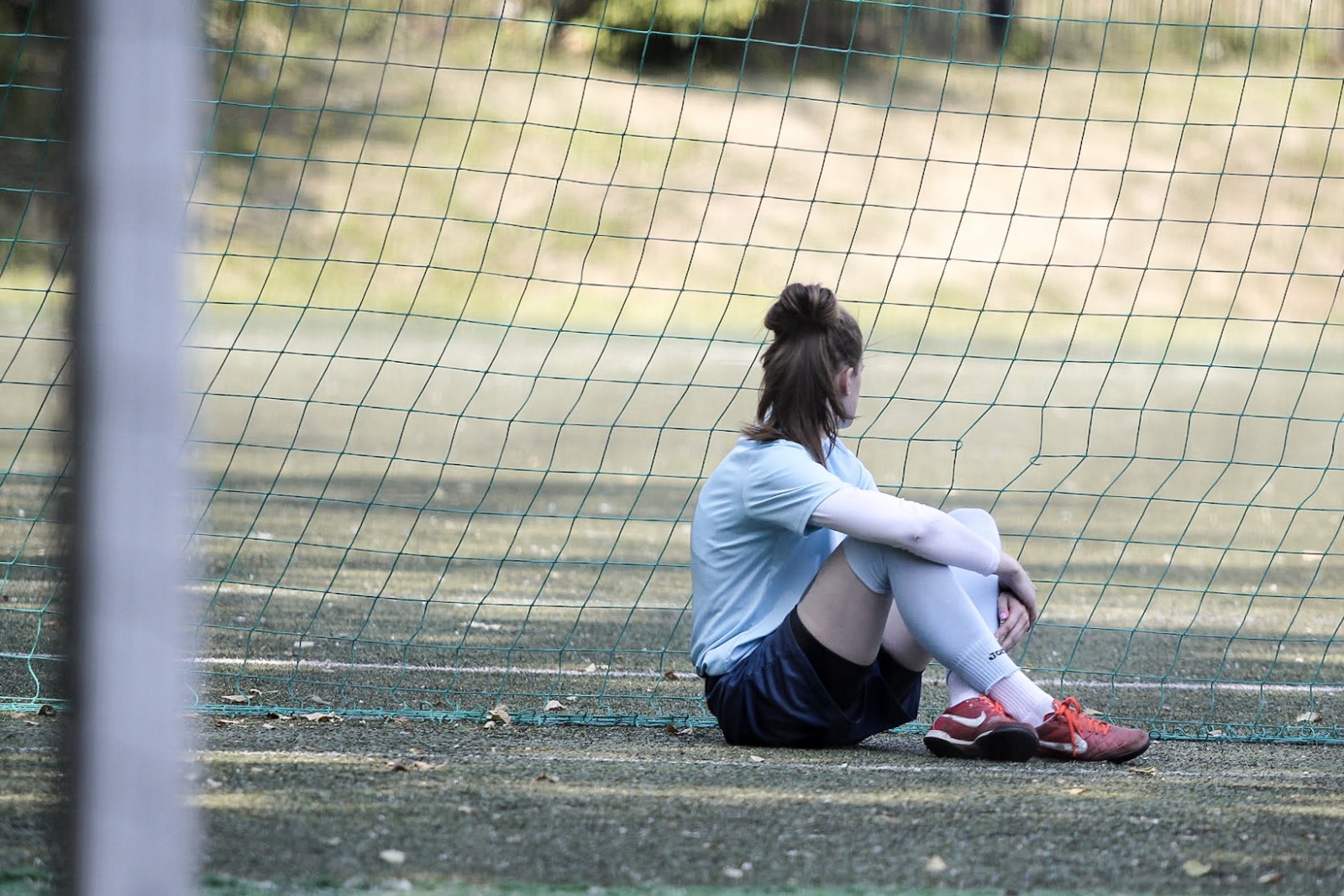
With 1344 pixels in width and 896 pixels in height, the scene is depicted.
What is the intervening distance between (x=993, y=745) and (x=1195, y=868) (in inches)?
32.6

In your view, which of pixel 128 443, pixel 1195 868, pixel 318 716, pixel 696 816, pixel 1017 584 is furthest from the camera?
pixel 318 716

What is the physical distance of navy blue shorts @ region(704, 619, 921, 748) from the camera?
12.3 feet

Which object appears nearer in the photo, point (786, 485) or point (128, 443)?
point (128, 443)

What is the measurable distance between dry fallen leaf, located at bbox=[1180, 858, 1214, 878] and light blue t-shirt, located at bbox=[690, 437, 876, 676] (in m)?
1.06

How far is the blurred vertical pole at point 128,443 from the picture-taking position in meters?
1.53

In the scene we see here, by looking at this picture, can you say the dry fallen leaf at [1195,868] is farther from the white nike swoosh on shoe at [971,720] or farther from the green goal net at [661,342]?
the green goal net at [661,342]

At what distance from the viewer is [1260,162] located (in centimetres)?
2295

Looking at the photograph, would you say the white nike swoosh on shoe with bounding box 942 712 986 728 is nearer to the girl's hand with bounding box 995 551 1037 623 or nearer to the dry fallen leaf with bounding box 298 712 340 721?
the girl's hand with bounding box 995 551 1037 623

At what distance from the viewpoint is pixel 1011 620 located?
12.7 ft

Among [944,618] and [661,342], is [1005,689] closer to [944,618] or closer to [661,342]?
[944,618]

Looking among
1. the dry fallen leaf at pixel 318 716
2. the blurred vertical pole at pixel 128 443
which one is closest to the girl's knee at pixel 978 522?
the dry fallen leaf at pixel 318 716

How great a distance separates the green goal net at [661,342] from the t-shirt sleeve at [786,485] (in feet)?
1.63

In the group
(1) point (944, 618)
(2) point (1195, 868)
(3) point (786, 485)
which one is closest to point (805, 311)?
(3) point (786, 485)

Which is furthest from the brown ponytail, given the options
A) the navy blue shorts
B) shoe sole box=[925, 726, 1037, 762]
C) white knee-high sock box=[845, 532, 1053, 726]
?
shoe sole box=[925, 726, 1037, 762]
